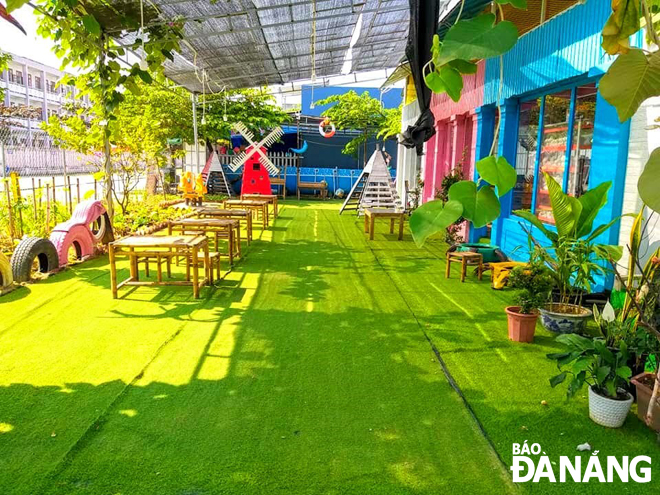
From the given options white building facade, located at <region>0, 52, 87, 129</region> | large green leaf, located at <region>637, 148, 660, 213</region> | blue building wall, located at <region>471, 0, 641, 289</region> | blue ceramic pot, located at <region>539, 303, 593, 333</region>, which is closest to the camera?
large green leaf, located at <region>637, 148, 660, 213</region>

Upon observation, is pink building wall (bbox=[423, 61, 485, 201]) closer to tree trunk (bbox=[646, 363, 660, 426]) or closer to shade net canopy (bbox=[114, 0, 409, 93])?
shade net canopy (bbox=[114, 0, 409, 93])

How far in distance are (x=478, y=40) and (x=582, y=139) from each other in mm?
6303

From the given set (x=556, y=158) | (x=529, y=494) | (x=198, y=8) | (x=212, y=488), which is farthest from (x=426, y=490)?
(x=198, y=8)

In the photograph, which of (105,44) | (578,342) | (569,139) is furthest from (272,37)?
(578,342)

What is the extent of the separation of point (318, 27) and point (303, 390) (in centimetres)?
980

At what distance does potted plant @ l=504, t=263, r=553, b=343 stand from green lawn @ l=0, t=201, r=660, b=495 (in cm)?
14

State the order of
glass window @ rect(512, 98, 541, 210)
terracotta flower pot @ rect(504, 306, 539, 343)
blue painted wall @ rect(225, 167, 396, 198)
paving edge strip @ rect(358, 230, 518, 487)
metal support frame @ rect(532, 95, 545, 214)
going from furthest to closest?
1. blue painted wall @ rect(225, 167, 396, 198)
2. glass window @ rect(512, 98, 541, 210)
3. metal support frame @ rect(532, 95, 545, 214)
4. terracotta flower pot @ rect(504, 306, 539, 343)
5. paving edge strip @ rect(358, 230, 518, 487)

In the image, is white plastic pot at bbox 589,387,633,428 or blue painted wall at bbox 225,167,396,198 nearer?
white plastic pot at bbox 589,387,633,428

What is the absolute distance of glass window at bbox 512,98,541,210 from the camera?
813 centimetres

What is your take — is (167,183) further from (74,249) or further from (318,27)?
(74,249)

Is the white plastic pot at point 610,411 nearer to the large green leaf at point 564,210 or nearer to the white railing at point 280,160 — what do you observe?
the large green leaf at point 564,210

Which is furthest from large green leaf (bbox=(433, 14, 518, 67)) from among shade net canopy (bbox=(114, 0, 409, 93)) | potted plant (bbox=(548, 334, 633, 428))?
shade net canopy (bbox=(114, 0, 409, 93))

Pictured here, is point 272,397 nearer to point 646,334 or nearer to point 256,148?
point 646,334

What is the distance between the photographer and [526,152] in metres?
8.42
